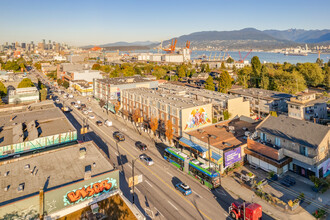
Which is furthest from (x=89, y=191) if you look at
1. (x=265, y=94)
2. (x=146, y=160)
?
(x=265, y=94)

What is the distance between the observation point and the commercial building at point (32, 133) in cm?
3447

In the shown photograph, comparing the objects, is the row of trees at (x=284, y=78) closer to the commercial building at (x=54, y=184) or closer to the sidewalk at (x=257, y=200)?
the sidewalk at (x=257, y=200)

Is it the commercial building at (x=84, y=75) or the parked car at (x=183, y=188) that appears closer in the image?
the parked car at (x=183, y=188)

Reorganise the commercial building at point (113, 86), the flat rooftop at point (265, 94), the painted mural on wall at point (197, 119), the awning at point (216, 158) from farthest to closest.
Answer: the commercial building at point (113, 86) < the flat rooftop at point (265, 94) < the painted mural on wall at point (197, 119) < the awning at point (216, 158)

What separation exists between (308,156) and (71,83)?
337 feet

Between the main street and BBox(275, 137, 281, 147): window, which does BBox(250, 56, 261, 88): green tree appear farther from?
the main street

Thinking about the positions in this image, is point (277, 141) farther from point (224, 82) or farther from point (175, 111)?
point (224, 82)

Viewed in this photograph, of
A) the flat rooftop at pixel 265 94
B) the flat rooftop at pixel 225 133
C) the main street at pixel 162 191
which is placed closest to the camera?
the main street at pixel 162 191


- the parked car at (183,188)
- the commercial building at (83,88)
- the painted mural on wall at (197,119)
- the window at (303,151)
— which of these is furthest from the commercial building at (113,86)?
the window at (303,151)

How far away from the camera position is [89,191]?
77.5 feet

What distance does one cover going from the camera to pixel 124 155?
40875 mm

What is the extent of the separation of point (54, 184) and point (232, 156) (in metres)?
24.6

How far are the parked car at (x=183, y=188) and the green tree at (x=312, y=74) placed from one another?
3612 inches

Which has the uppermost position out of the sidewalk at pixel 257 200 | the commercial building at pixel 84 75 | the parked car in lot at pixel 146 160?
the commercial building at pixel 84 75
